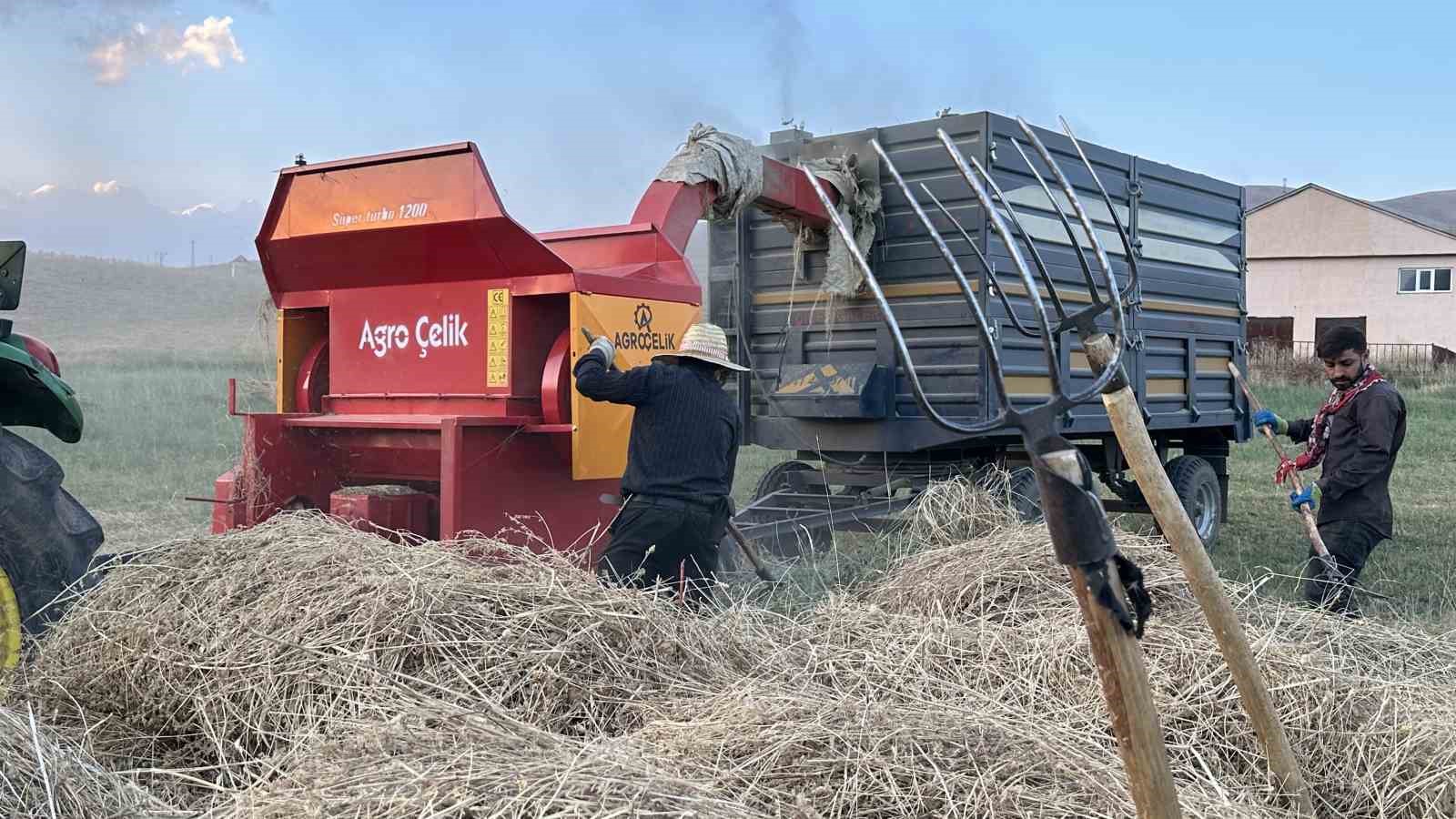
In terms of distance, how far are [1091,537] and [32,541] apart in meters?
3.57

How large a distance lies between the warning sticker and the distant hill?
76.5 ft

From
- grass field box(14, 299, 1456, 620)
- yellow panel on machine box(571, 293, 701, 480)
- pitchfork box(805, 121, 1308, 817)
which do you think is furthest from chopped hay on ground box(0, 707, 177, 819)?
grass field box(14, 299, 1456, 620)

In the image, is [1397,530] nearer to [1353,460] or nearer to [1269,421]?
[1269,421]

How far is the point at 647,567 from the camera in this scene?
17.4ft

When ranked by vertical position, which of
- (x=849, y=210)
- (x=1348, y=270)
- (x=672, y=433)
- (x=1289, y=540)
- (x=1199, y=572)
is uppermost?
(x=1348, y=270)

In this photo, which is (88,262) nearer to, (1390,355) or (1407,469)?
(1390,355)

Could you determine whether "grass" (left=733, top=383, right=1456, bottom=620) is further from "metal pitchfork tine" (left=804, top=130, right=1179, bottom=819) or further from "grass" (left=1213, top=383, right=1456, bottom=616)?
"metal pitchfork tine" (left=804, top=130, right=1179, bottom=819)

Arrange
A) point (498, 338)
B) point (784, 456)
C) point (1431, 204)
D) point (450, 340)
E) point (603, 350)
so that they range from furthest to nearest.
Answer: point (1431, 204)
point (784, 456)
point (450, 340)
point (498, 338)
point (603, 350)

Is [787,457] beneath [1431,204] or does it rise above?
beneath

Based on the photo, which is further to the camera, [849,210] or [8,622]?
[849,210]

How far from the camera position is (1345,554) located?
6.21m

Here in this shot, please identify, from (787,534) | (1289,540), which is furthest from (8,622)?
(1289,540)

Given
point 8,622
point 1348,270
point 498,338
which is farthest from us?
point 1348,270

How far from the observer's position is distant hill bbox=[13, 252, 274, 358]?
35.7 meters
